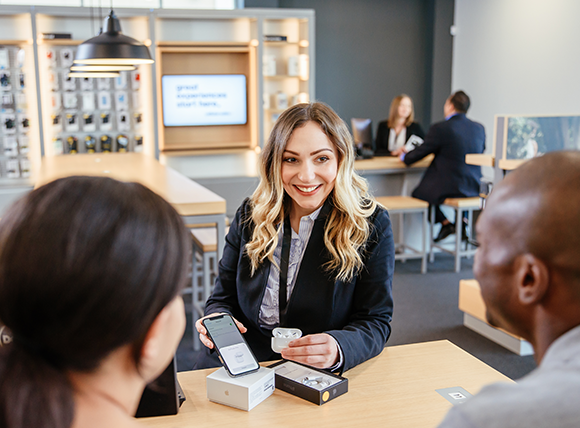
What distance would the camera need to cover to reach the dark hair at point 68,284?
0.59m

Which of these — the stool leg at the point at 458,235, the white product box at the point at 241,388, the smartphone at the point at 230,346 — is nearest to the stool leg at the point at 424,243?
the stool leg at the point at 458,235

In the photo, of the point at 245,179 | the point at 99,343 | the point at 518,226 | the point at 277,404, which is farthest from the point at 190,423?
the point at 245,179

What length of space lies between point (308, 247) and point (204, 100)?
5.10 metres

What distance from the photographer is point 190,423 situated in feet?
3.89

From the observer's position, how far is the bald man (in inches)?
23.4

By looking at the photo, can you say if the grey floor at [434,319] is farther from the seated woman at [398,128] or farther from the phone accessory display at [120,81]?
the phone accessory display at [120,81]

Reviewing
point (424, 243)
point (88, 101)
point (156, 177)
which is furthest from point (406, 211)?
point (88, 101)

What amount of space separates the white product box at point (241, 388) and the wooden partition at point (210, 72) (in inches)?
207

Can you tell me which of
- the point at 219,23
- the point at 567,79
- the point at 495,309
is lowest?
the point at 495,309

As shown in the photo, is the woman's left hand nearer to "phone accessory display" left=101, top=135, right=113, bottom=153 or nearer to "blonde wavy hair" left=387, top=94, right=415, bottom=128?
"blonde wavy hair" left=387, top=94, right=415, bottom=128

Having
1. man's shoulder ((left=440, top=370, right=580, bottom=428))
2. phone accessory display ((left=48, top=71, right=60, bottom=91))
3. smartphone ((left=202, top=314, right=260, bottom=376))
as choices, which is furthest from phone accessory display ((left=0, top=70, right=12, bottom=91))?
man's shoulder ((left=440, top=370, right=580, bottom=428))

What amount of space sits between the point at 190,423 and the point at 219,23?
5771mm

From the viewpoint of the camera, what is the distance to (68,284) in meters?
0.59

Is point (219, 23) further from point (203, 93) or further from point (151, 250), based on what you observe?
point (151, 250)
